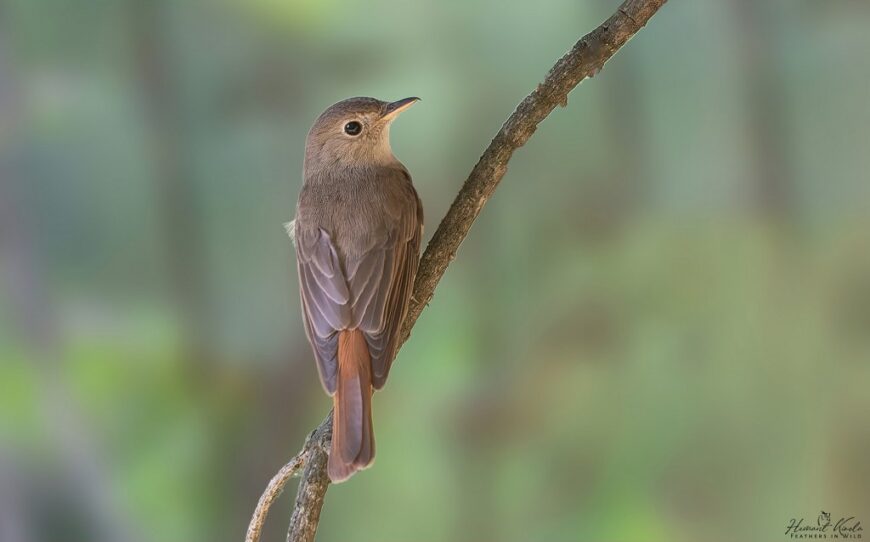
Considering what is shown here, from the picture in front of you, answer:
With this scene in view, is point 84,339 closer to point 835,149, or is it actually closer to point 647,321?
point 647,321

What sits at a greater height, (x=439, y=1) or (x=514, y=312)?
(x=439, y=1)

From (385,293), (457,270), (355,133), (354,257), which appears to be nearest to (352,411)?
(385,293)

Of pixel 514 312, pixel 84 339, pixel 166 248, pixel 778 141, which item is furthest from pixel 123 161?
pixel 778 141

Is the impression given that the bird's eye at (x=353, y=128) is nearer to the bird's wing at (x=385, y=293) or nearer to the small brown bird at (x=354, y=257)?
the small brown bird at (x=354, y=257)

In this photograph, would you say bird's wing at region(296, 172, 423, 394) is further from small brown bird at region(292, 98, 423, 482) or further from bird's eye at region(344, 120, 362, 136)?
bird's eye at region(344, 120, 362, 136)

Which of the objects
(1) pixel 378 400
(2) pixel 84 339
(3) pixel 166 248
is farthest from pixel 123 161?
(1) pixel 378 400

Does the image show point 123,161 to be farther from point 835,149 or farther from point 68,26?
point 835,149

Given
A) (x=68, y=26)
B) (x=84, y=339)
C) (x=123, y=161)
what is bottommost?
(x=84, y=339)
